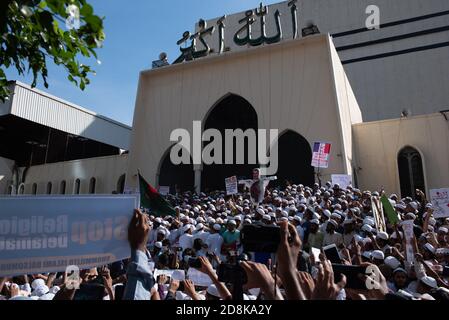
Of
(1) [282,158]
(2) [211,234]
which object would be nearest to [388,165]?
(1) [282,158]

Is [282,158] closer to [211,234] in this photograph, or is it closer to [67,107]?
[211,234]

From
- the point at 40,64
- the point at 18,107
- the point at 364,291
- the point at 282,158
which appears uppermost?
the point at 18,107

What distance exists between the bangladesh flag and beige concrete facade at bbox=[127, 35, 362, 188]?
10.4 meters

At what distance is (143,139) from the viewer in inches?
774

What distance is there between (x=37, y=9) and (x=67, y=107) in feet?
79.5

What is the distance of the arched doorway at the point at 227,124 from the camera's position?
63.6 ft

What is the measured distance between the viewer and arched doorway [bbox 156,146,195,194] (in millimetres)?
19183

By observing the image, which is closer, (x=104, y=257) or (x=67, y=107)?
(x=104, y=257)

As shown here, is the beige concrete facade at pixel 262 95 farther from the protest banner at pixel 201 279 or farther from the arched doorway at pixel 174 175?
the protest banner at pixel 201 279

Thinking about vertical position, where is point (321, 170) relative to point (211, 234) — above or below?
above

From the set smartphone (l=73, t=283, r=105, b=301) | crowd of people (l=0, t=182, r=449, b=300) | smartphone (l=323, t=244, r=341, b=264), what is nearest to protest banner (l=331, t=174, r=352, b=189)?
crowd of people (l=0, t=182, r=449, b=300)

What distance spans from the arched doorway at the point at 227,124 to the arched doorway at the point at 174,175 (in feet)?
3.65

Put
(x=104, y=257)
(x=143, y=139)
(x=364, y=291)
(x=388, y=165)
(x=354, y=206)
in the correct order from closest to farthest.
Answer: (x=104, y=257) < (x=364, y=291) < (x=354, y=206) < (x=388, y=165) < (x=143, y=139)

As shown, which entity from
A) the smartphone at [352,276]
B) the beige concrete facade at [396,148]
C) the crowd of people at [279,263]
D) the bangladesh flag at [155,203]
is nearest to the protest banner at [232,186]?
the crowd of people at [279,263]
